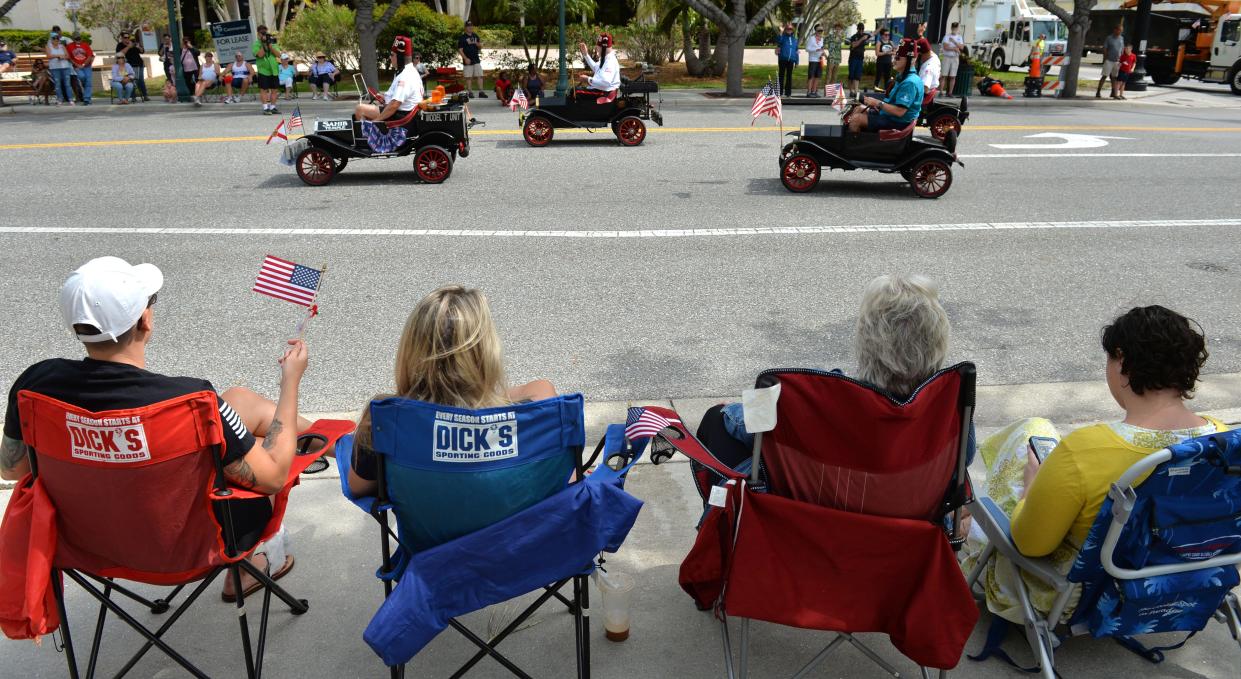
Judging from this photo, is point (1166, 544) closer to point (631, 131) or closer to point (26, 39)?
point (631, 131)

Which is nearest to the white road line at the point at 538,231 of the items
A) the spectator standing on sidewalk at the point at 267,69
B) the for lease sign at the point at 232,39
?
the spectator standing on sidewalk at the point at 267,69

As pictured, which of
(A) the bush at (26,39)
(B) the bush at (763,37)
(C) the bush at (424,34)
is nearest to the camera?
(C) the bush at (424,34)

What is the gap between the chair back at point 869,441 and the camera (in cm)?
272

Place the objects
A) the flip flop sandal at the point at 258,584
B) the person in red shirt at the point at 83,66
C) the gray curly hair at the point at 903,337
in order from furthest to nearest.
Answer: the person in red shirt at the point at 83,66 → the flip flop sandal at the point at 258,584 → the gray curly hair at the point at 903,337

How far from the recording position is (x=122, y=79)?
21.5 meters

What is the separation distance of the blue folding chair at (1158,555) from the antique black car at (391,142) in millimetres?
9499

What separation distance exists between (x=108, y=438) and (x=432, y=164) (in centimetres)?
925

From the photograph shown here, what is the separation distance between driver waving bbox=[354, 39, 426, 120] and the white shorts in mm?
15547

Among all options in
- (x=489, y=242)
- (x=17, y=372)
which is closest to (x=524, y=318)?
(x=489, y=242)

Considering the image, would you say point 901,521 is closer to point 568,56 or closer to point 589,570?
point 589,570

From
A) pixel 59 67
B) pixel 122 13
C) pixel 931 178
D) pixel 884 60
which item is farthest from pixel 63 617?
pixel 122 13

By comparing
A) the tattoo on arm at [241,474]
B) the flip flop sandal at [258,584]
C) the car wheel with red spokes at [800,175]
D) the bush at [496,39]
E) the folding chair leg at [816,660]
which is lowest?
the flip flop sandal at [258,584]

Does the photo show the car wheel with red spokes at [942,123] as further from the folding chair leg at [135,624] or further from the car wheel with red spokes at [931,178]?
the folding chair leg at [135,624]

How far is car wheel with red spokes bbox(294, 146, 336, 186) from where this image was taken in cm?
1124
